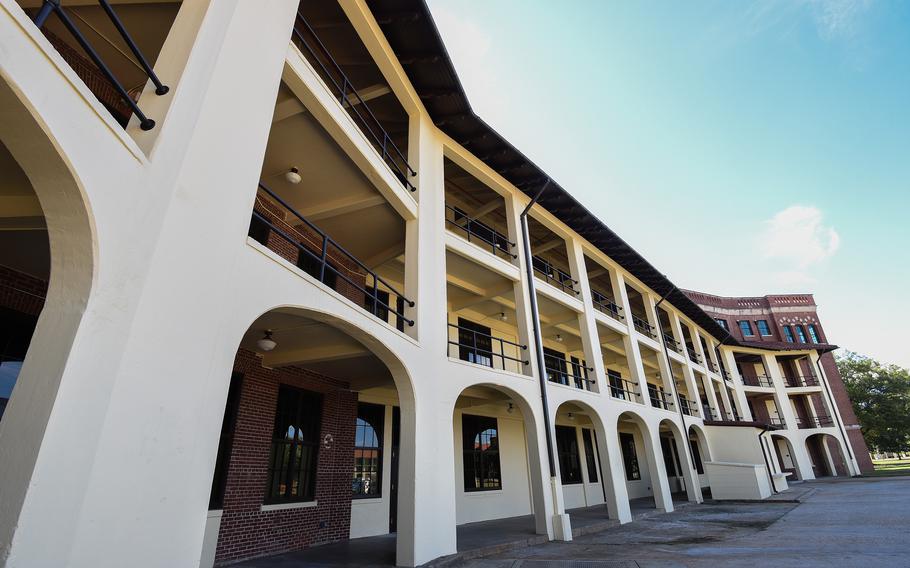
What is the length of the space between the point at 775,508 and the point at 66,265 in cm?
1855

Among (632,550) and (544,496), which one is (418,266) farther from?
(632,550)

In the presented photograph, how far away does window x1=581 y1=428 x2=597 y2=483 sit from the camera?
57.6 feet

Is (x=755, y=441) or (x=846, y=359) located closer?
(x=755, y=441)

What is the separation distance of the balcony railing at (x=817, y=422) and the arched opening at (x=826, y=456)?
1.19 metres

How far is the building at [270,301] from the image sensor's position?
2.75 m

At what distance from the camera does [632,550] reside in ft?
26.7

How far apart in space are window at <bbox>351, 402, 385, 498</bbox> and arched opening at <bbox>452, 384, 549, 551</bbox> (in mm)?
2012

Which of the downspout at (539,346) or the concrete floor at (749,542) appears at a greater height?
the downspout at (539,346)

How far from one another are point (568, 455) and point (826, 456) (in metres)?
24.1

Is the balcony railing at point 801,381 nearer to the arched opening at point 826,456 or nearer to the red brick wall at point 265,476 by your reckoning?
the arched opening at point 826,456

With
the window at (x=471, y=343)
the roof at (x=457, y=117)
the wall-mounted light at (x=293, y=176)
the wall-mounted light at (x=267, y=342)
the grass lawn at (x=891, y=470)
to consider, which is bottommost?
the grass lawn at (x=891, y=470)

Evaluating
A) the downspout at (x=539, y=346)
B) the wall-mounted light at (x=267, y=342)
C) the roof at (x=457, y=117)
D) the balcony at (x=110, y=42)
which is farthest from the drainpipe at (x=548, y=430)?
the balcony at (x=110, y=42)

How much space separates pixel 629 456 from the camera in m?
20.3

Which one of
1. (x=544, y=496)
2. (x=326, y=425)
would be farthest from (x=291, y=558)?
(x=544, y=496)
